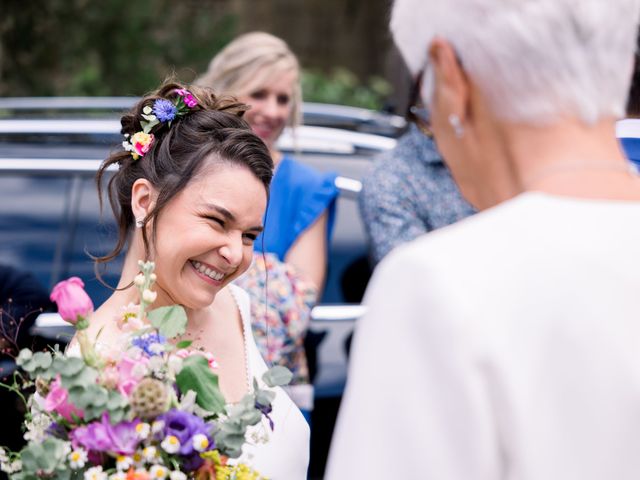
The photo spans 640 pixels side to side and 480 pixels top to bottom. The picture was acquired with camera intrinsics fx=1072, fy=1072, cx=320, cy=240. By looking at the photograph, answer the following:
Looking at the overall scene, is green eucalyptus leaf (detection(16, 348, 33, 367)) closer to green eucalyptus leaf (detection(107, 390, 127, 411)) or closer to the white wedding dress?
green eucalyptus leaf (detection(107, 390, 127, 411))

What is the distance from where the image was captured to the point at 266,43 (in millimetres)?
4262

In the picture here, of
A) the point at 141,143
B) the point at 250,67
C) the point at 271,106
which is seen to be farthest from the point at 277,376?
the point at 250,67

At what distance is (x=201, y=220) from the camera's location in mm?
2580

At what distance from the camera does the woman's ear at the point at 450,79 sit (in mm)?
1438

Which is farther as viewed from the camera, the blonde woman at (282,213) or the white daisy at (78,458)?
the blonde woman at (282,213)

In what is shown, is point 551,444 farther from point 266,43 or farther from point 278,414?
point 266,43

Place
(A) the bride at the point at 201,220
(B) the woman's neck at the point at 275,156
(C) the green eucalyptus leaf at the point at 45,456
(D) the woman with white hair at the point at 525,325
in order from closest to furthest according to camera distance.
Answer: (D) the woman with white hair at the point at 525,325 < (C) the green eucalyptus leaf at the point at 45,456 < (A) the bride at the point at 201,220 < (B) the woman's neck at the point at 275,156

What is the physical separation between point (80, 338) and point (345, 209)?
2.42m

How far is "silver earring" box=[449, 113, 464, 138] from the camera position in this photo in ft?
4.80

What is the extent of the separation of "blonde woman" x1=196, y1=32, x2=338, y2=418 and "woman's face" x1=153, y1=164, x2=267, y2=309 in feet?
2.39

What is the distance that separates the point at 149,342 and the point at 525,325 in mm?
889

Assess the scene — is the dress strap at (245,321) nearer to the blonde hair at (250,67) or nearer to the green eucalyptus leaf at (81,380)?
the green eucalyptus leaf at (81,380)

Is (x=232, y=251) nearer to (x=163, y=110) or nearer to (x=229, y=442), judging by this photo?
(x=163, y=110)

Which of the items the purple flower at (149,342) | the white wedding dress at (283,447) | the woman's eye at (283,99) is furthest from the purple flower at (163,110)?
the woman's eye at (283,99)
